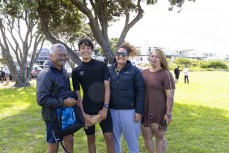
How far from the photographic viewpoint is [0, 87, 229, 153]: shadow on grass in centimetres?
541

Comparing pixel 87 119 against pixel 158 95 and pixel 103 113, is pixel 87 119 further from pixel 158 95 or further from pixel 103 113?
pixel 158 95

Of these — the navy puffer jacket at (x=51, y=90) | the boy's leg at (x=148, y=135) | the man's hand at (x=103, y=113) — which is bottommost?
the boy's leg at (x=148, y=135)

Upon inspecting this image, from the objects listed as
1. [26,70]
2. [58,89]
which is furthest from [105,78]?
[26,70]

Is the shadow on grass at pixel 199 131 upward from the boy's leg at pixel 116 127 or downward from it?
downward

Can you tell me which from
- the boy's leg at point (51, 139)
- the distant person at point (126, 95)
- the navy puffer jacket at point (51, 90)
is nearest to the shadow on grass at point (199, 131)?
the distant person at point (126, 95)

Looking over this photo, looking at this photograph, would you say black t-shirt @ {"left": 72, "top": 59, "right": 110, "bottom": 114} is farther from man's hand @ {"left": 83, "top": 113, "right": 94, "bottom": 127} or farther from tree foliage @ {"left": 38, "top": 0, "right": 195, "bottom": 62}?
tree foliage @ {"left": 38, "top": 0, "right": 195, "bottom": 62}

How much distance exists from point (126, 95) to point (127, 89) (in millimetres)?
90

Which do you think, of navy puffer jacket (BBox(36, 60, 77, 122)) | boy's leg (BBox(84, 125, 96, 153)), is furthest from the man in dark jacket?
boy's leg (BBox(84, 125, 96, 153))

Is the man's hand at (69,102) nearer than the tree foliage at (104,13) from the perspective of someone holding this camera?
Yes

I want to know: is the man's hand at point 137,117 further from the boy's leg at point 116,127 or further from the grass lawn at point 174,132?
the grass lawn at point 174,132

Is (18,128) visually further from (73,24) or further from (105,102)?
(73,24)

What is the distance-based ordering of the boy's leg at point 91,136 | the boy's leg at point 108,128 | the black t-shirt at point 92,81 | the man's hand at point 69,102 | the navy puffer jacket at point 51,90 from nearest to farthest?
the navy puffer jacket at point 51,90 → the man's hand at point 69,102 → the black t-shirt at point 92,81 → the boy's leg at point 108,128 → the boy's leg at point 91,136

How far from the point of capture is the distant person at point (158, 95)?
389 centimetres

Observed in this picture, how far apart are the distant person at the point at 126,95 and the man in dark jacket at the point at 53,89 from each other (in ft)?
2.15
